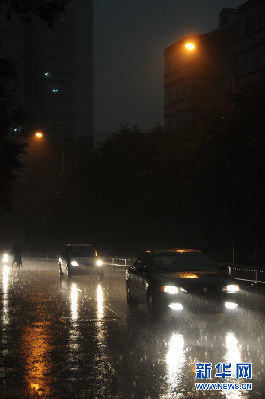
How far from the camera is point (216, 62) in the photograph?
81.7 meters

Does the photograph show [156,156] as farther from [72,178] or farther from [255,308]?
[255,308]

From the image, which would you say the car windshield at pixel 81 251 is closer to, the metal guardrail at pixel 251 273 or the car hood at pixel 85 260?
the car hood at pixel 85 260

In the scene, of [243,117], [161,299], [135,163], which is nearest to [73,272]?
[243,117]

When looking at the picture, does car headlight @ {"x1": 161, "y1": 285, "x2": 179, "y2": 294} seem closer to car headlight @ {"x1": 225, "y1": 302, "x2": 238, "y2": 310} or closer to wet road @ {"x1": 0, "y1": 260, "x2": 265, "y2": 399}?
wet road @ {"x1": 0, "y1": 260, "x2": 265, "y2": 399}

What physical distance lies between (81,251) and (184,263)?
1697cm

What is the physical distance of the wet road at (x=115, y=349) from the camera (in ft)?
29.7

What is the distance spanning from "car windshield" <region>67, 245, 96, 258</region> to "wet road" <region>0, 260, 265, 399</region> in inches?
510

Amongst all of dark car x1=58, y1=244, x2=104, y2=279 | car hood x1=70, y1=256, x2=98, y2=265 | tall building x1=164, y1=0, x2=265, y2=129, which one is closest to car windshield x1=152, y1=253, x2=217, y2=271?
dark car x1=58, y1=244, x2=104, y2=279

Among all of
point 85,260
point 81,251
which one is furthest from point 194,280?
point 81,251

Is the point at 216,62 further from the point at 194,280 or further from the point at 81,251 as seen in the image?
the point at 194,280

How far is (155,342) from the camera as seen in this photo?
13227mm

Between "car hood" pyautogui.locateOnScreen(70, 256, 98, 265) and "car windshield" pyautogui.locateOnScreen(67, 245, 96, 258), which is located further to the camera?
"car windshield" pyautogui.locateOnScreen(67, 245, 96, 258)

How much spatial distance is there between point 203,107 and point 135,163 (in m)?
26.3

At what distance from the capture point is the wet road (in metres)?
9.05
